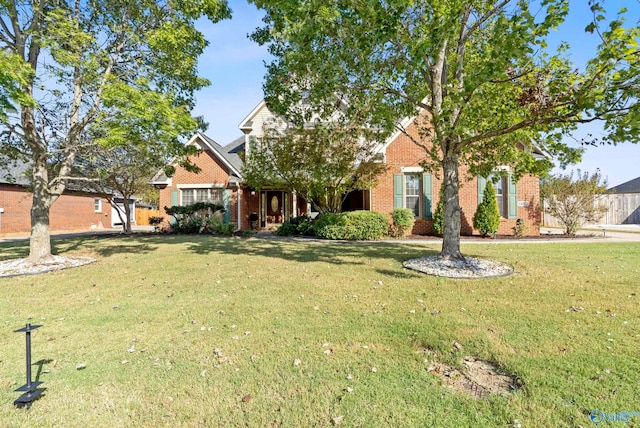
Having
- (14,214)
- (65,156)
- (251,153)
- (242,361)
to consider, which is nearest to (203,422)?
(242,361)

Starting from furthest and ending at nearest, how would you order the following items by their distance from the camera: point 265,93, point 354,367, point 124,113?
point 265,93, point 124,113, point 354,367

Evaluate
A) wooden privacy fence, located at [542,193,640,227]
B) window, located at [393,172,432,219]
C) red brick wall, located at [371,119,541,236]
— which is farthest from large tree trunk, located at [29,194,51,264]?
wooden privacy fence, located at [542,193,640,227]

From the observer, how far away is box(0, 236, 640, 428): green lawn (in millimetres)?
2701

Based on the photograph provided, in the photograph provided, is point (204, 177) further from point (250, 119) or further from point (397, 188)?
point (397, 188)

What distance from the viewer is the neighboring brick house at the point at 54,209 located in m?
19.5

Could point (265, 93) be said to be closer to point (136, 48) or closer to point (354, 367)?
point (136, 48)

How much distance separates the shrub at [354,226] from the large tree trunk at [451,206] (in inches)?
230

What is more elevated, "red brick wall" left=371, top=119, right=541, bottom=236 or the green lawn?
"red brick wall" left=371, top=119, right=541, bottom=236

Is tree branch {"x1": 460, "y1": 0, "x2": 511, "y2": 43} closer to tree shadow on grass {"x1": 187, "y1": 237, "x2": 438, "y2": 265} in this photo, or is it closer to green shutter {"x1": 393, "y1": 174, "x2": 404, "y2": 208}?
tree shadow on grass {"x1": 187, "y1": 237, "x2": 438, "y2": 265}

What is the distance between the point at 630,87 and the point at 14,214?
92.9ft

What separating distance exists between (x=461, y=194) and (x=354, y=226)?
20.1ft

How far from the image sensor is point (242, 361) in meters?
3.53

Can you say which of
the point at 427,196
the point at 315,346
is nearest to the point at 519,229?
the point at 427,196

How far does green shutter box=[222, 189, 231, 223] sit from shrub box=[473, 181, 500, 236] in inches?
521
